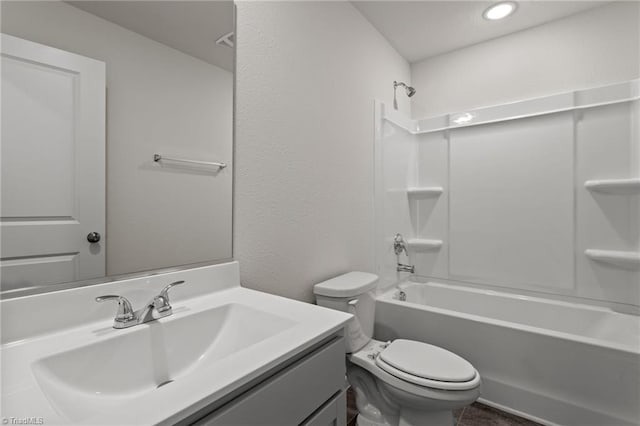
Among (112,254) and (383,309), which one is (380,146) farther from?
(112,254)

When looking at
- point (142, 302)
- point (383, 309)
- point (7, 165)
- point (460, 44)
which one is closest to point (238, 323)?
point (142, 302)

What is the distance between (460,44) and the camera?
2.52 meters

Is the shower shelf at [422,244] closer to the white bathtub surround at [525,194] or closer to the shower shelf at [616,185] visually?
the white bathtub surround at [525,194]

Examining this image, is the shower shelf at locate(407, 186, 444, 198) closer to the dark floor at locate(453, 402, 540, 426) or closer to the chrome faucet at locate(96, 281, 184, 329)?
the dark floor at locate(453, 402, 540, 426)

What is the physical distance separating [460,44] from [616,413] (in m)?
2.64

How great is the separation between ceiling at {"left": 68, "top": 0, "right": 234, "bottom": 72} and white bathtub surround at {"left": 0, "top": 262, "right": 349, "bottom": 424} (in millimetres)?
827

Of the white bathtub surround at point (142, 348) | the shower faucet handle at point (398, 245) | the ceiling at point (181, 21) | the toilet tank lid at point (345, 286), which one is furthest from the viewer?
the shower faucet handle at point (398, 245)

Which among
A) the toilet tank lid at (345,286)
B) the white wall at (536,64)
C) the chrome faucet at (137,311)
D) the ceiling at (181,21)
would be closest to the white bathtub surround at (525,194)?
the white wall at (536,64)

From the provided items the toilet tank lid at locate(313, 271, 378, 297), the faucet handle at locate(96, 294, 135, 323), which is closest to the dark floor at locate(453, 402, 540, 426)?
the toilet tank lid at locate(313, 271, 378, 297)

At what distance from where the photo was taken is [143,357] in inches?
31.6

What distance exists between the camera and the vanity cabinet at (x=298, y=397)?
0.60 m

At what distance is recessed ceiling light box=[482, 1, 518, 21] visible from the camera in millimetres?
2012

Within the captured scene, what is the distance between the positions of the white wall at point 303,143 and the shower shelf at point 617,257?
1457 millimetres

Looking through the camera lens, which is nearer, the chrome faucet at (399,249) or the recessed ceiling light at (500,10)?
the recessed ceiling light at (500,10)
